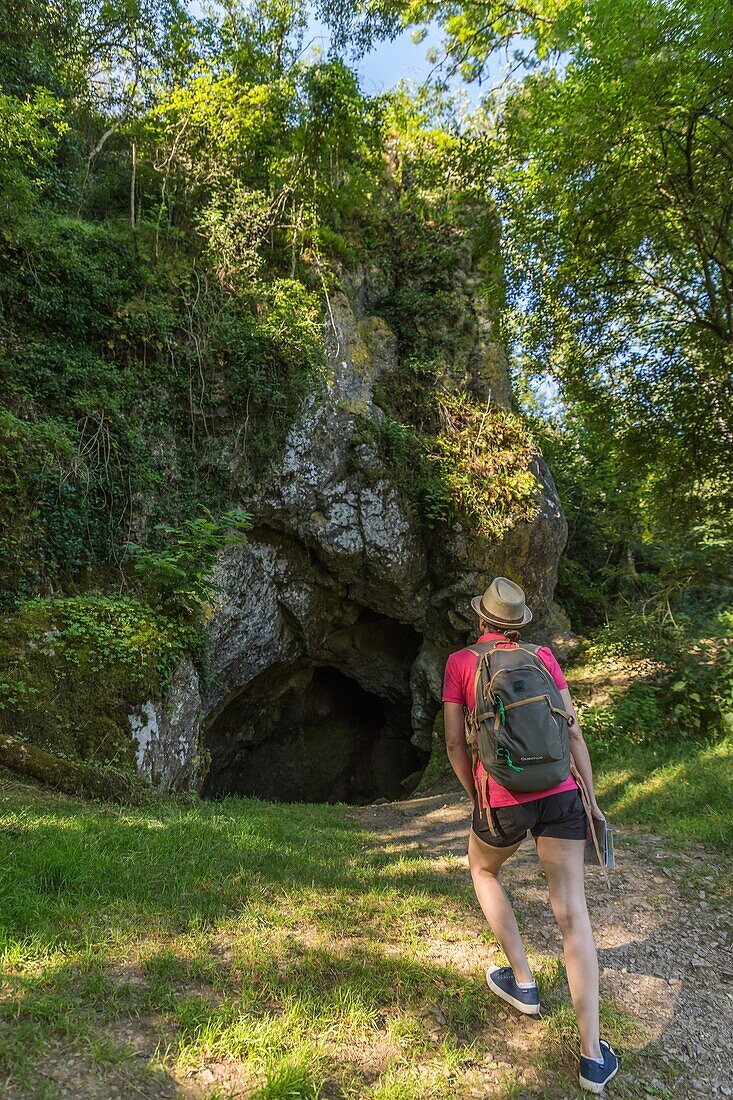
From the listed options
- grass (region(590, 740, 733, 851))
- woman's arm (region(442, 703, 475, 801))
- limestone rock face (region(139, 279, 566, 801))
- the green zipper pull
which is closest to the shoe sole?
woman's arm (region(442, 703, 475, 801))

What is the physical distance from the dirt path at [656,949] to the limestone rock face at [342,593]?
5.01m

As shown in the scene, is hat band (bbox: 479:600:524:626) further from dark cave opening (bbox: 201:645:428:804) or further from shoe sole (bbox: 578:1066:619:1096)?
dark cave opening (bbox: 201:645:428:804)

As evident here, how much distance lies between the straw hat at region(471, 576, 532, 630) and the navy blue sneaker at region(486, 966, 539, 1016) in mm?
1569

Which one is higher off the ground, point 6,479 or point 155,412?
point 155,412

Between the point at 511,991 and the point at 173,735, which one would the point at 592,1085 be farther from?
the point at 173,735

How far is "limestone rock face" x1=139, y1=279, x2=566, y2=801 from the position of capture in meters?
9.11

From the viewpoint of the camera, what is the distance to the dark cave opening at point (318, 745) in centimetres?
1170

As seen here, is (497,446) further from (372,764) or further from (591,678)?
(372,764)

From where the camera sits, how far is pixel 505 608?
2.45m

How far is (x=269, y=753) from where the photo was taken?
1294 centimetres

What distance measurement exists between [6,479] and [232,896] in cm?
485

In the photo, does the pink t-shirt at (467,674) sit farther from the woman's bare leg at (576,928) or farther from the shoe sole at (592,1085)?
the shoe sole at (592,1085)

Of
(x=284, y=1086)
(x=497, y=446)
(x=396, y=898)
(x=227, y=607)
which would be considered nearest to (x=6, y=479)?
(x=227, y=607)

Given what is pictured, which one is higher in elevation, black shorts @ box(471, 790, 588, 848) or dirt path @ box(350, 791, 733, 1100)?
black shorts @ box(471, 790, 588, 848)
